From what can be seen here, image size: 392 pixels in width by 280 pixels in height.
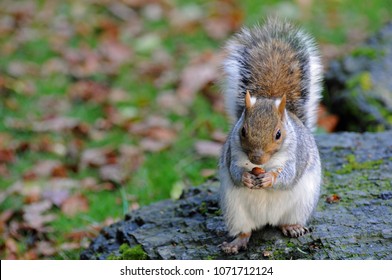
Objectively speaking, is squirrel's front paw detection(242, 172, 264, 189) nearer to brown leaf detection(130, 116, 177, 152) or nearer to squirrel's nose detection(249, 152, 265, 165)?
squirrel's nose detection(249, 152, 265, 165)

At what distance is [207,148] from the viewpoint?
3.48m

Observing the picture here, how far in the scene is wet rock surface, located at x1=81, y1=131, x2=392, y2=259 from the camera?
209 cm

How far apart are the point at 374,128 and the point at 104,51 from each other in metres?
2.07

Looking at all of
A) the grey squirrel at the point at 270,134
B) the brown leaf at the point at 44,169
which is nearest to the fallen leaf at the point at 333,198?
the grey squirrel at the point at 270,134

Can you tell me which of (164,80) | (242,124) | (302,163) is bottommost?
(302,163)

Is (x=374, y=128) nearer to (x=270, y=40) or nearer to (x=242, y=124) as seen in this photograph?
(x=270, y=40)

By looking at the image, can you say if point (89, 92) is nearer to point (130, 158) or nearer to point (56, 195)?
point (130, 158)

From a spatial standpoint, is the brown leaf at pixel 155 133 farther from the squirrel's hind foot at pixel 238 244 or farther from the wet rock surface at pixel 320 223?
the squirrel's hind foot at pixel 238 244

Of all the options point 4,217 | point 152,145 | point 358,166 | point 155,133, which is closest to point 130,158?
point 152,145

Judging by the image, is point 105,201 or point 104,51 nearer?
point 105,201

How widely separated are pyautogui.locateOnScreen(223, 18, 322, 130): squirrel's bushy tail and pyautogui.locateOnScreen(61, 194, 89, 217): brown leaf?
3.60ft

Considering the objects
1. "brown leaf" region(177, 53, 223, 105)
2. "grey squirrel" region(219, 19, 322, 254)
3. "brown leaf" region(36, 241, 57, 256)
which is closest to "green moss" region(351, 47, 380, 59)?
"brown leaf" region(177, 53, 223, 105)

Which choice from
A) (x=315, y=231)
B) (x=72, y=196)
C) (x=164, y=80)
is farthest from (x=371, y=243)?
(x=164, y=80)
